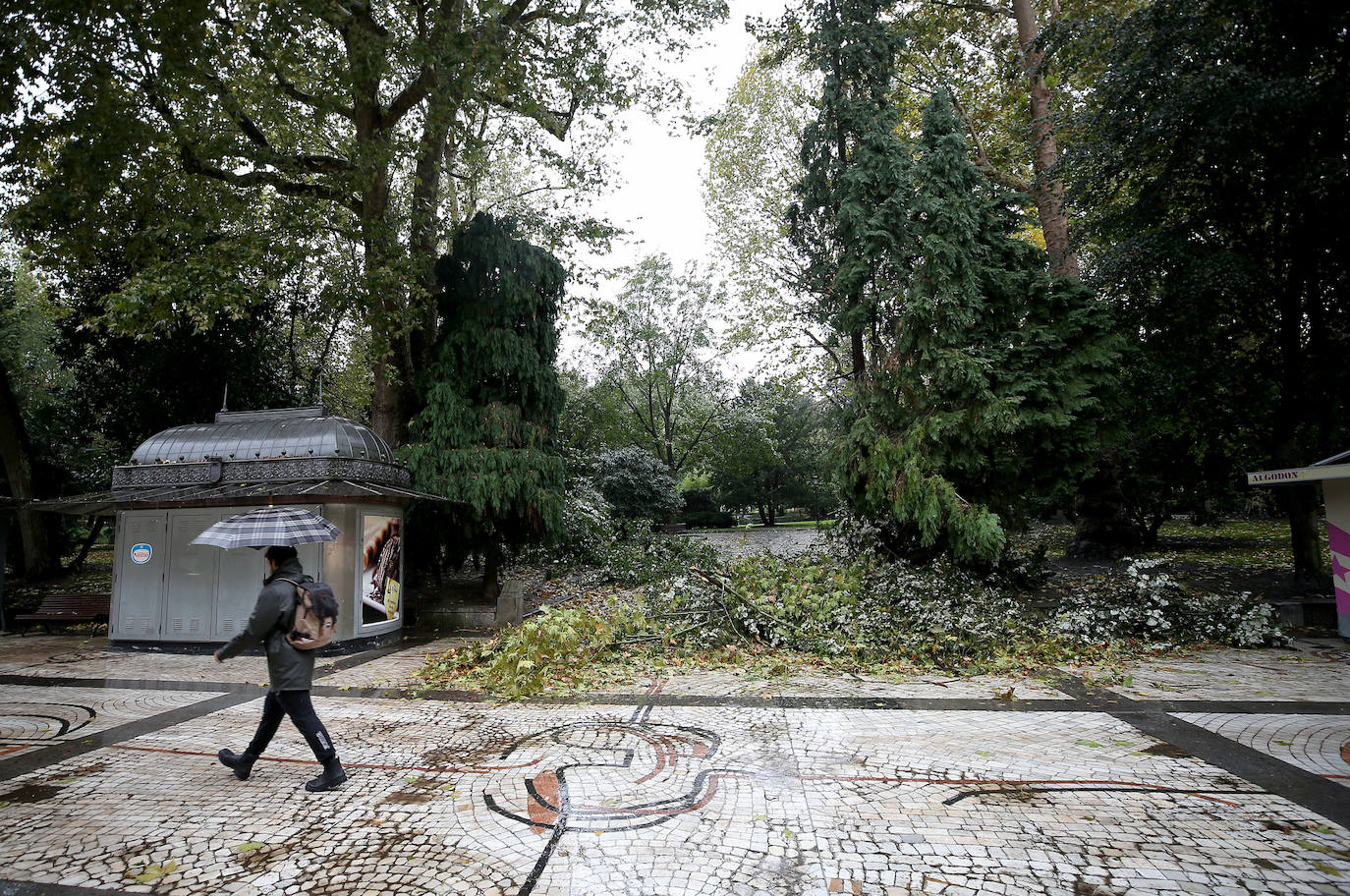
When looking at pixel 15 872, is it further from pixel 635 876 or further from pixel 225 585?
pixel 225 585

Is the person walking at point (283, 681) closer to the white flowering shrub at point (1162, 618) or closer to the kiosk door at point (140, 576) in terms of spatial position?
the kiosk door at point (140, 576)

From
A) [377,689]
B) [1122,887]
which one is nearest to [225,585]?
[377,689]

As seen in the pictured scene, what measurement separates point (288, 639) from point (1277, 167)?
14.5 metres

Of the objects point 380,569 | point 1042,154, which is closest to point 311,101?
point 380,569

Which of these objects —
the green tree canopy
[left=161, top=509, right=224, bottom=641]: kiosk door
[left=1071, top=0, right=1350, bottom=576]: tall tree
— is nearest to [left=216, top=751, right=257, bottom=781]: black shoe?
[left=161, top=509, right=224, bottom=641]: kiosk door

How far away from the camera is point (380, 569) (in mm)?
11383

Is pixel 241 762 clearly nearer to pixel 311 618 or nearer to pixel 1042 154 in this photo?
pixel 311 618

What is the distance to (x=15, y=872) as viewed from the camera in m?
3.75

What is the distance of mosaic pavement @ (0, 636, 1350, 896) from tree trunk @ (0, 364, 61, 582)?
11.3 meters

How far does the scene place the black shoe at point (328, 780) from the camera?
4945 mm

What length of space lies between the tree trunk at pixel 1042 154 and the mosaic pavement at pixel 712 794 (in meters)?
9.54

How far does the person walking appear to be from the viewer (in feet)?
16.2

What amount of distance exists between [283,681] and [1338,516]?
1309 centimetres

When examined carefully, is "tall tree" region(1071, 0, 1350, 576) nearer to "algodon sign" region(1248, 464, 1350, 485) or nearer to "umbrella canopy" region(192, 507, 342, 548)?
"algodon sign" region(1248, 464, 1350, 485)
